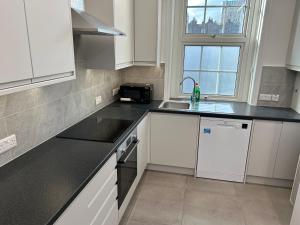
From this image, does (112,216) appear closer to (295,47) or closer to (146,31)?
(146,31)

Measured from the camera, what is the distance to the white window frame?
9.34 ft

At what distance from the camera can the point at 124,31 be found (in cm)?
230

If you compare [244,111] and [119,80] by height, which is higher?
[119,80]

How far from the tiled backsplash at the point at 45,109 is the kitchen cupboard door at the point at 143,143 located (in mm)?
549

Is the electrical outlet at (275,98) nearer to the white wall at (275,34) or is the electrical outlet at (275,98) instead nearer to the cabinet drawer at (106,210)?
the white wall at (275,34)

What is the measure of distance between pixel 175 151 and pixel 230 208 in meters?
0.85

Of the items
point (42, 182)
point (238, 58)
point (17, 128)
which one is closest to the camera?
point (42, 182)

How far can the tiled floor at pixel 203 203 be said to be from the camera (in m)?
2.14

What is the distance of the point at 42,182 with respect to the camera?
1.21 meters

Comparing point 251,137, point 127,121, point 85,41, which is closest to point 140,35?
point 85,41

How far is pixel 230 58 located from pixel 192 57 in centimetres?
50

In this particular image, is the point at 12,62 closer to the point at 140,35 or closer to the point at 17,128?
the point at 17,128

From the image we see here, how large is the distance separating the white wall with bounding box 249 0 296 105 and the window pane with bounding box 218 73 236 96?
33cm

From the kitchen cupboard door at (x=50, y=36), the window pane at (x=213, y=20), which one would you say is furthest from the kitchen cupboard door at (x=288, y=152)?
the kitchen cupboard door at (x=50, y=36)
